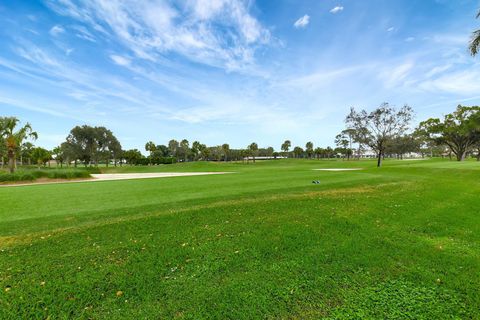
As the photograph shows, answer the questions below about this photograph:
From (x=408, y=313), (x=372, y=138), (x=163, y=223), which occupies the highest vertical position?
(x=372, y=138)

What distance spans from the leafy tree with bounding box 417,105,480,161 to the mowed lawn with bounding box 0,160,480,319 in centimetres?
5696

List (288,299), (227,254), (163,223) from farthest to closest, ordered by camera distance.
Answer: (163,223) → (227,254) → (288,299)

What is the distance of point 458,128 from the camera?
50781 millimetres

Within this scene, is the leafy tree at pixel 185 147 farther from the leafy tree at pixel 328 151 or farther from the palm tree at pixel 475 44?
the palm tree at pixel 475 44

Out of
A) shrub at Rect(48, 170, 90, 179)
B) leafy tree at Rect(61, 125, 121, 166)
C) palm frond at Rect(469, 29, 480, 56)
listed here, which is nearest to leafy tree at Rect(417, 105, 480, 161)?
palm frond at Rect(469, 29, 480, 56)

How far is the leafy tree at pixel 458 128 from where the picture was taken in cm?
4766

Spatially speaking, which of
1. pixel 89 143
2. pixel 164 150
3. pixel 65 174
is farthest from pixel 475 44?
pixel 164 150

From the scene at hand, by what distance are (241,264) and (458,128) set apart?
67768 mm

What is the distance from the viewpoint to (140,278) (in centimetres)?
415

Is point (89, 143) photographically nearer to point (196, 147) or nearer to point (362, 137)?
point (196, 147)

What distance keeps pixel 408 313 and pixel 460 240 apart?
3.89m

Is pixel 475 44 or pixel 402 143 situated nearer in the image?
pixel 475 44

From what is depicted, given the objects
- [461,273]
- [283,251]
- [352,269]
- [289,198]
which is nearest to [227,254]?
[283,251]

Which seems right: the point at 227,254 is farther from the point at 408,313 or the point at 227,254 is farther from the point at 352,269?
the point at 408,313
